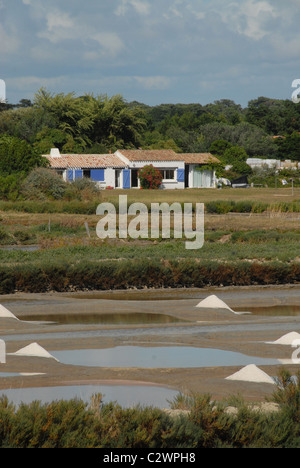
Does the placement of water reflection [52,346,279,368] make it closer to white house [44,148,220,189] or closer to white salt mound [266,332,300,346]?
white salt mound [266,332,300,346]

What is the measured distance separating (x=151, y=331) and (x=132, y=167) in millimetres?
52960

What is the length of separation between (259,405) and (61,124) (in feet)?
228

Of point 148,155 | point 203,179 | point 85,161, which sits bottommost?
point 203,179

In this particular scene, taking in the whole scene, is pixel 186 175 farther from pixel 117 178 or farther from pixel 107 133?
pixel 107 133

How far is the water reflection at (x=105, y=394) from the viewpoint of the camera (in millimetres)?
10398

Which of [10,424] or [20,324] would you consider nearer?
[10,424]

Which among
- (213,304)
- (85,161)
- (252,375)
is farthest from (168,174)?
(252,375)

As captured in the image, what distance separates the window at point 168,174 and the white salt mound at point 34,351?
57.3 meters

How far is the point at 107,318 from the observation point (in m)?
17.5

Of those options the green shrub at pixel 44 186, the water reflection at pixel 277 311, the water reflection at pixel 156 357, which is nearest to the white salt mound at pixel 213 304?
the water reflection at pixel 277 311

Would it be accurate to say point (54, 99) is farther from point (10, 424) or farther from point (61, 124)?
point (10, 424)

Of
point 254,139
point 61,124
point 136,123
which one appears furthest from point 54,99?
point 254,139

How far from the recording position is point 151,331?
51.5ft

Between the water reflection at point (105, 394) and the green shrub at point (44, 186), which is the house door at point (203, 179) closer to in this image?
the green shrub at point (44, 186)
